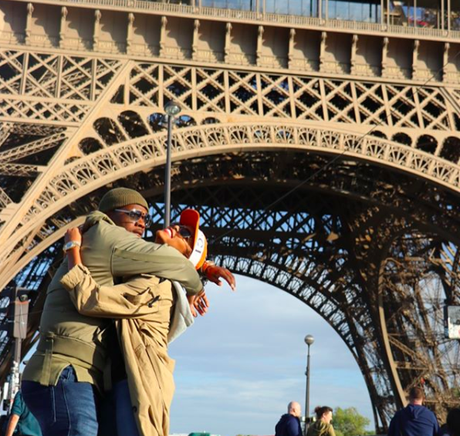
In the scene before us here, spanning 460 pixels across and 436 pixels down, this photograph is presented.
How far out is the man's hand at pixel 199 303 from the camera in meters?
4.45

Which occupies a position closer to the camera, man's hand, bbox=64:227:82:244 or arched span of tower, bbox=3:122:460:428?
man's hand, bbox=64:227:82:244

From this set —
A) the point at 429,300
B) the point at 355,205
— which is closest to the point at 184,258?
the point at 355,205

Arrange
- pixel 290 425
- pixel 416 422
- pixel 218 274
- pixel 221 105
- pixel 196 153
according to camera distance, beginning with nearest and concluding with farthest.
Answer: pixel 218 274 < pixel 416 422 < pixel 290 425 < pixel 196 153 < pixel 221 105

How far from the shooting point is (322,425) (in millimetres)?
12328

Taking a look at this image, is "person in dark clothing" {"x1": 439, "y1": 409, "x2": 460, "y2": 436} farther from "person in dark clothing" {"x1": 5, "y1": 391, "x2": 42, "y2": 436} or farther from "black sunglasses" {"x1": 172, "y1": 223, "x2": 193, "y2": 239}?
"person in dark clothing" {"x1": 5, "y1": 391, "x2": 42, "y2": 436}

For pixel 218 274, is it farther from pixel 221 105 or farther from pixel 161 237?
pixel 221 105

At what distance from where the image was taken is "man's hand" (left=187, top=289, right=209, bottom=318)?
445 cm

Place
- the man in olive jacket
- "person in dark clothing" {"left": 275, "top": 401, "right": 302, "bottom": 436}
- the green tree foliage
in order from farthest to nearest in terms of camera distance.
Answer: the green tree foliage
"person in dark clothing" {"left": 275, "top": 401, "right": 302, "bottom": 436}
the man in olive jacket

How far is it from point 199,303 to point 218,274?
17cm

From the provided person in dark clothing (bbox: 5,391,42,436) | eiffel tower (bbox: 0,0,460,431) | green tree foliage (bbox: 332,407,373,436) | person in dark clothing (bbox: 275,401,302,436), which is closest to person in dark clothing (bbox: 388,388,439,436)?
person in dark clothing (bbox: 275,401,302,436)

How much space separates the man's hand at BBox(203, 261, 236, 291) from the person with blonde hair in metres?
7.94

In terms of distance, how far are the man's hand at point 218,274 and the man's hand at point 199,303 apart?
112 millimetres

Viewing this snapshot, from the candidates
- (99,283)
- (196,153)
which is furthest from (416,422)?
(196,153)

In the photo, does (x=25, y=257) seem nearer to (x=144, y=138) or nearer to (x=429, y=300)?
(x=144, y=138)
